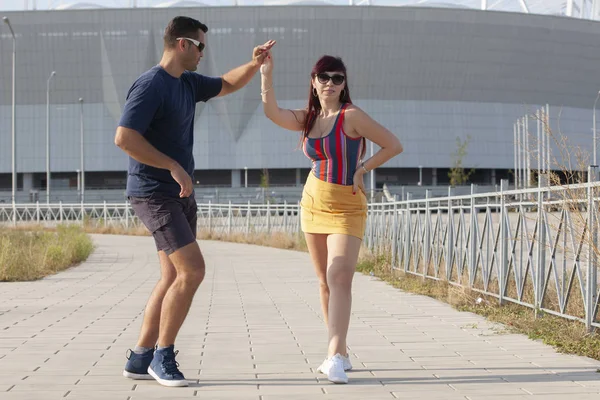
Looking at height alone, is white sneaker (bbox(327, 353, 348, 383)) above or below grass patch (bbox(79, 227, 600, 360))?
above

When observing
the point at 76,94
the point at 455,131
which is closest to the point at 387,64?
the point at 455,131

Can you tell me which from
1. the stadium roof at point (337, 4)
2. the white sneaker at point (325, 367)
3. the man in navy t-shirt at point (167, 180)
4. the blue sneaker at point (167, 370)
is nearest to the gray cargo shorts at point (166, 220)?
the man in navy t-shirt at point (167, 180)

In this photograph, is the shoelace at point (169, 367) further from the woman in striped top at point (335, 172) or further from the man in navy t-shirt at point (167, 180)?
the woman in striped top at point (335, 172)

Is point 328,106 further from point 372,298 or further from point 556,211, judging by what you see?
point 372,298

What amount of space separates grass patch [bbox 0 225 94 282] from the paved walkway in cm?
235

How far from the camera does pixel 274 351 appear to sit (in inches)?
295

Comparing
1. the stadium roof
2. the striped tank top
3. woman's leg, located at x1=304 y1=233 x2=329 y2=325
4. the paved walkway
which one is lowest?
the paved walkway

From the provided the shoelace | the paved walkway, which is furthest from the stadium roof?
the shoelace

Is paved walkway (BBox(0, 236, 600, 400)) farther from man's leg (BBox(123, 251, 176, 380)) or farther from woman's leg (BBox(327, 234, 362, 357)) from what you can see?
woman's leg (BBox(327, 234, 362, 357))

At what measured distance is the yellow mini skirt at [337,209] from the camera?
628cm

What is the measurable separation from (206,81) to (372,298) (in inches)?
242

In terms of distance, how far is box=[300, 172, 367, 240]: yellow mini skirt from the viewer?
6.28 metres

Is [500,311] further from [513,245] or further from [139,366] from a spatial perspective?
[139,366]

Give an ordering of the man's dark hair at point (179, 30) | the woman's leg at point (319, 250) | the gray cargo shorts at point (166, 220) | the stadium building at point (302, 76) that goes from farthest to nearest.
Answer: the stadium building at point (302, 76), the woman's leg at point (319, 250), the man's dark hair at point (179, 30), the gray cargo shorts at point (166, 220)
